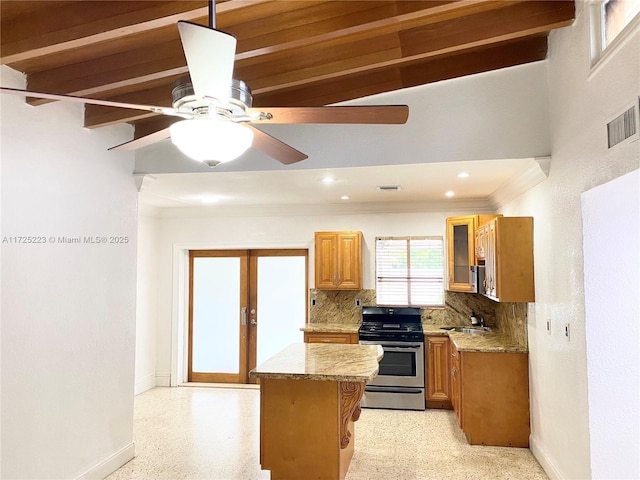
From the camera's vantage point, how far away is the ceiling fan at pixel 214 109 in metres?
1.39

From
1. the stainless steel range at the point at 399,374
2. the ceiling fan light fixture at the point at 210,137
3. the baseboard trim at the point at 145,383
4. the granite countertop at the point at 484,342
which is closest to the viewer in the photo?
the ceiling fan light fixture at the point at 210,137

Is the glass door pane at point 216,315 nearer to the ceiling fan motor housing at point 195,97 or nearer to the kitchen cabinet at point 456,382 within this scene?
the kitchen cabinet at point 456,382

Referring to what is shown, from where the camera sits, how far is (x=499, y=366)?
3.97 m

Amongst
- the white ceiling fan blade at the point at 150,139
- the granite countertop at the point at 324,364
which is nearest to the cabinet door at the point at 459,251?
the granite countertop at the point at 324,364

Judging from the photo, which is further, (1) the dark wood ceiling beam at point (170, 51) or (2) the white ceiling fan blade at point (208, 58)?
(1) the dark wood ceiling beam at point (170, 51)

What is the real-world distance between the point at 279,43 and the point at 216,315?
4.62m

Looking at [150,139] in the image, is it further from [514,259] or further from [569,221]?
[514,259]

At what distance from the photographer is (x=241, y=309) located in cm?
621

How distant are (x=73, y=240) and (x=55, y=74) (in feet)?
3.56

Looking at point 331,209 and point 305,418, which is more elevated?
point 331,209

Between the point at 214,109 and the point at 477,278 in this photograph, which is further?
the point at 477,278

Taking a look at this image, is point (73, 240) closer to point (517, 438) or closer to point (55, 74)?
point (55, 74)

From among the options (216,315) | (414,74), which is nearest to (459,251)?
(414,74)

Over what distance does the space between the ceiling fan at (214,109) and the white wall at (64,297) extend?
4.40 ft
